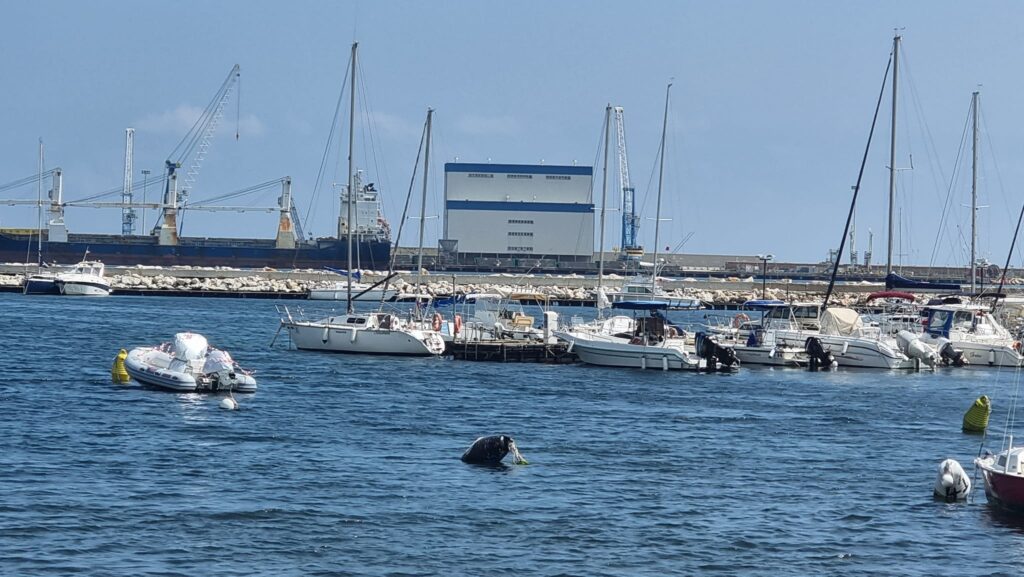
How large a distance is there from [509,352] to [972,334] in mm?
19992

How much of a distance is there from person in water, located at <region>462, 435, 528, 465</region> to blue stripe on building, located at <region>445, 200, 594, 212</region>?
131 meters

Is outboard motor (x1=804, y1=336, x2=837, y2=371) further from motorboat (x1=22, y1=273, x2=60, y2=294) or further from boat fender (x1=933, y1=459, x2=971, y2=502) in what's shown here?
motorboat (x1=22, y1=273, x2=60, y2=294)

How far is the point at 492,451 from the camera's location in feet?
92.7

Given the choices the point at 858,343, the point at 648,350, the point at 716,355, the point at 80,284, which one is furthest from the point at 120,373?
the point at 80,284

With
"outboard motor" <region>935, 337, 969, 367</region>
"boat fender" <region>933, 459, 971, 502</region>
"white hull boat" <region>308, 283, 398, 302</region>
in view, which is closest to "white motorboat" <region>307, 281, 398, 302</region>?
"white hull boat" <region>308, 283, 398, 302</region>

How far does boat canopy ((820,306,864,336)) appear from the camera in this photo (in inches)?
2180

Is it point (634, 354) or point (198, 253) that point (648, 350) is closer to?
point (634, 354)

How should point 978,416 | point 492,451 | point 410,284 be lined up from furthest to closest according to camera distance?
point 410,284 < point 978,416 < point 492,451

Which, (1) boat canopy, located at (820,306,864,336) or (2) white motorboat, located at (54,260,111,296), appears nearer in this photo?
(1) boat canopy, located at (820,306,864,336)

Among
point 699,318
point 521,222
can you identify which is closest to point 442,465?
point 699,318

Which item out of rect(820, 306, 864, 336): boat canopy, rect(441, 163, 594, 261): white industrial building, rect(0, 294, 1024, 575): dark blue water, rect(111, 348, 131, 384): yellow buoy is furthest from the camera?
rect(441, 163, 594, 261): white industrial building

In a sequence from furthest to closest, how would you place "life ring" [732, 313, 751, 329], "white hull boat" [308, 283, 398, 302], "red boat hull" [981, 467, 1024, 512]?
"white hull boat" [308, 283, 398, 302], "life ring" [732, 313, 751, 329], "red boat hull" [981, 467, 1024, 512]

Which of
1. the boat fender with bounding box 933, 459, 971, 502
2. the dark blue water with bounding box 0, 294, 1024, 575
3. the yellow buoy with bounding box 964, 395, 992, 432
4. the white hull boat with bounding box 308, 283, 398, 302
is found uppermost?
the white hull boat with bounding box 308, 283, 398, 302

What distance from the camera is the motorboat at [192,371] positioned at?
3838cm
